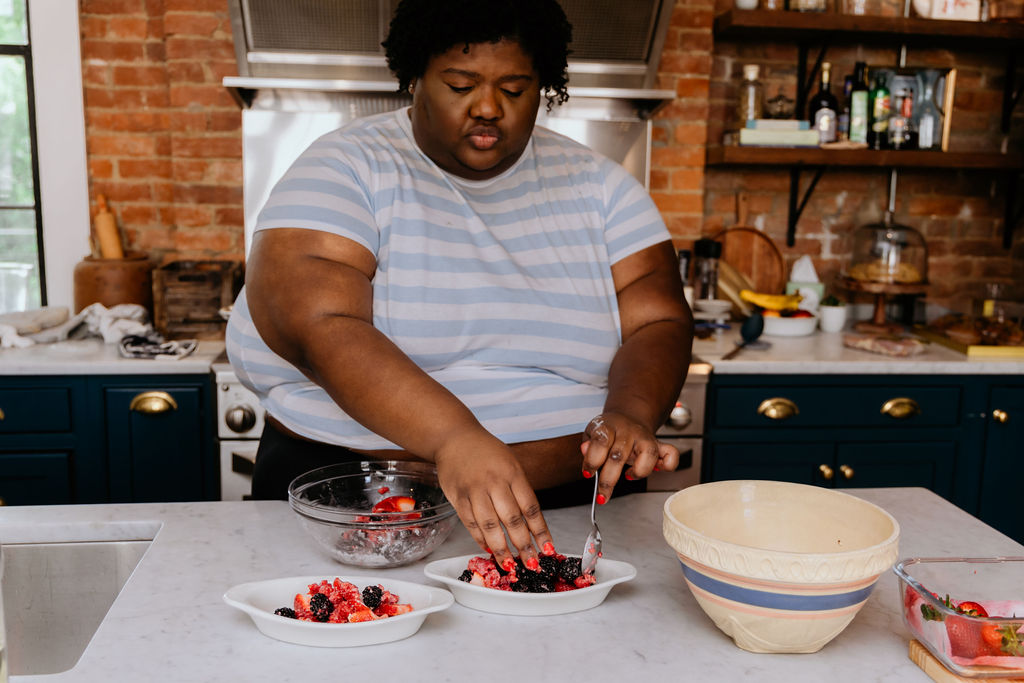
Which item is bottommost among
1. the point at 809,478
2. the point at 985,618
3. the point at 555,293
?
the point at 809,478

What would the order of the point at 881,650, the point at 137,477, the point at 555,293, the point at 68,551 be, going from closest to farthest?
the point at 881,650
the point at 68,551
the point at 555,293
the point at 137,477

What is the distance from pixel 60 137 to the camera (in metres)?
2.77

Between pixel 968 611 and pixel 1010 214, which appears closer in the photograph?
pixel 968 611

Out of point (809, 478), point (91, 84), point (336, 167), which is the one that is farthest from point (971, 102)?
point (91, 84)

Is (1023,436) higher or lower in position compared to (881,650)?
lower

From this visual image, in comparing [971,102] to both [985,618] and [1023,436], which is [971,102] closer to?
[1023,436]

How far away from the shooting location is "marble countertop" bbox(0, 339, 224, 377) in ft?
7.32

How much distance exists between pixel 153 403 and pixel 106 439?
0.17 m

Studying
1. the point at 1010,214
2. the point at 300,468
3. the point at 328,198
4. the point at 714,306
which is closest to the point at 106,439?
the point at 300,468

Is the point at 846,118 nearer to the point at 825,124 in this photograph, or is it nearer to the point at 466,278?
the point at 825,124

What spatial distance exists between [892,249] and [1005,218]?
0.57 meters

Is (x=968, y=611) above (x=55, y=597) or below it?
above

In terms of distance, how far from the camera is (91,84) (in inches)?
108

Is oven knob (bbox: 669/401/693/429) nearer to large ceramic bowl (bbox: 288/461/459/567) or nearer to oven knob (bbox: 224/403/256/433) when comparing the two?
oven knob (bbox: 224/403/256/433)
